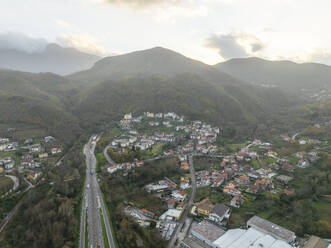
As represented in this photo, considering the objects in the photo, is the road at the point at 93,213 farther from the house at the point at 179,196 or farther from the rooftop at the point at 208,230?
the house at the point at 179,196

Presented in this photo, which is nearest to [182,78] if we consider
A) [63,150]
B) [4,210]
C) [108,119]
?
[108,119]

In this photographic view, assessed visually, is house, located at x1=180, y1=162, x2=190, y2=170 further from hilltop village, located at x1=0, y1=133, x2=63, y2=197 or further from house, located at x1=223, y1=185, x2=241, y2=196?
hilltop village, located at x1=0, y1=133, x2=63, y2=197

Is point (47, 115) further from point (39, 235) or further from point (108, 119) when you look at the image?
point (39, 235)

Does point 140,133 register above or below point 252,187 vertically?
above

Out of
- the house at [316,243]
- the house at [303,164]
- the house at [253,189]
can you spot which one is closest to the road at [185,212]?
the house at [253,189]

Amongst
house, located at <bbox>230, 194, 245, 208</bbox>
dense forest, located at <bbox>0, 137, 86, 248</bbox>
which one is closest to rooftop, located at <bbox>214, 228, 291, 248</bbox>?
house, located at <bbox>230, 194, 245, 208</bbox>

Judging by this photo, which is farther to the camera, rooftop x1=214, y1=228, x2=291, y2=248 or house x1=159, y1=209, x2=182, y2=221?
house x1=159, y1=209, x2=182, y2=221

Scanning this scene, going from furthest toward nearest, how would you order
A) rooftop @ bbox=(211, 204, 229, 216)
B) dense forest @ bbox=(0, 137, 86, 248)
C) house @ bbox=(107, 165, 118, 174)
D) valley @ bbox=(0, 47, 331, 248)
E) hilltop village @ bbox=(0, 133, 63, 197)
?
house @ bbox=(107, 165, 118, 174)
hilltop village @ bbox=(0, 133, 63, 197)
rooftop @ bbox=(211, 204, 229, 216)
valley @ bbox=(0, 47, 331, 248)
dense forest @ bbox=(0, 137, 86, 248)

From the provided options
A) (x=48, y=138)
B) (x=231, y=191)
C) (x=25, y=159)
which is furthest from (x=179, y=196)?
(x=48, y=138)
